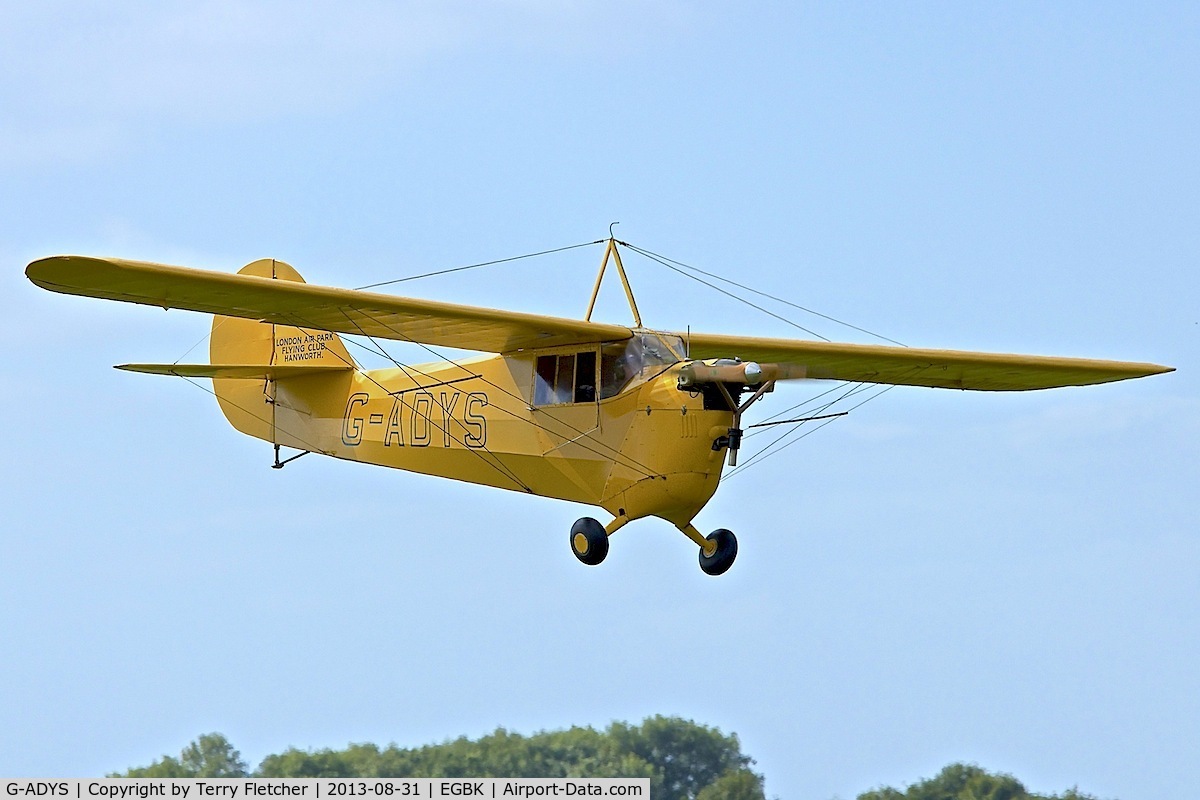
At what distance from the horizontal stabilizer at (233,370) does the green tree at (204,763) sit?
880 cm

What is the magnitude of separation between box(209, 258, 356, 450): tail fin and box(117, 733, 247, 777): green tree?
7.81m

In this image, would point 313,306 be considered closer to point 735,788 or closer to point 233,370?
point 233,370

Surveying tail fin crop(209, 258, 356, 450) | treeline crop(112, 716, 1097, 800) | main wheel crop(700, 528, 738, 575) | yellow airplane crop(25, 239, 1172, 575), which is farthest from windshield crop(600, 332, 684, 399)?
treeline crop(112, 716, 1097, 800)

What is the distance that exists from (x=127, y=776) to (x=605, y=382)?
44.8 ft

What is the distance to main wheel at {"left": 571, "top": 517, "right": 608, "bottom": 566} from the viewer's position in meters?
17.0

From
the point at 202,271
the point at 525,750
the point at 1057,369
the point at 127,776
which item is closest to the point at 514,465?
the point at 202,271

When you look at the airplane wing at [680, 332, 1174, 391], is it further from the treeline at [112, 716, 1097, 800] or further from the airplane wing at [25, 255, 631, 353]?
the treeline at [112, 716, 1097, 800]

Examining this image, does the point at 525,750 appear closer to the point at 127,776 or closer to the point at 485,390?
the point at 127,776

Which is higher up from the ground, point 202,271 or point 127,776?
point 202,271

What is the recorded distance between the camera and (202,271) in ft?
51.4

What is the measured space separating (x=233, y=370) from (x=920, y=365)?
26.0ft
